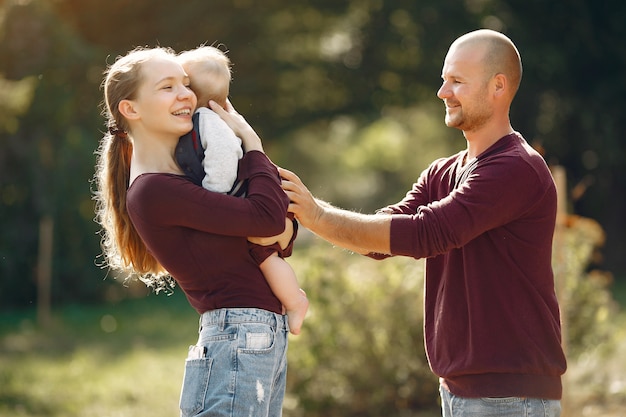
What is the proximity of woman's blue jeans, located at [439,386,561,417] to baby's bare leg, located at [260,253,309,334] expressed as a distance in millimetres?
684

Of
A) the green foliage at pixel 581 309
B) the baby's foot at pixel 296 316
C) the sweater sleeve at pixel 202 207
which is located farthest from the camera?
the green foliage at pixel 581 309

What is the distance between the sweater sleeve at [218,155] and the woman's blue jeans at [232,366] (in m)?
0.41

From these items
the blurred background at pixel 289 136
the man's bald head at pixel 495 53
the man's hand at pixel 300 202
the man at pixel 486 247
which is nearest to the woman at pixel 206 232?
the man's hand at pixel 300 202

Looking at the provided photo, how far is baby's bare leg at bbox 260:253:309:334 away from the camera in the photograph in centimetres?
302

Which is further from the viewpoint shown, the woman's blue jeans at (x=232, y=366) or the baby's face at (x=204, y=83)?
the baby's face at (x=204, y=83)

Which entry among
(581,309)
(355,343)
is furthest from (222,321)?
(581,309)

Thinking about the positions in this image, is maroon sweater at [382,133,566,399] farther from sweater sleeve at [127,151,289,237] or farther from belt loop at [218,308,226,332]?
belt loop at [218,308,226,332]

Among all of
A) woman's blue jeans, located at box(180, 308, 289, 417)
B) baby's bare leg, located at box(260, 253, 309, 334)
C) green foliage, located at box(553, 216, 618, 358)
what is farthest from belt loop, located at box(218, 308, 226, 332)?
green foliage, located at box(553, 216, 618, 358)

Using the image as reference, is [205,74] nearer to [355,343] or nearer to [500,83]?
[500,83]

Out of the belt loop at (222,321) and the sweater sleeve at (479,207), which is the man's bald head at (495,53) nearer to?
the sweater sleeve at (479,207)

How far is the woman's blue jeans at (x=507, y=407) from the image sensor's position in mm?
3176

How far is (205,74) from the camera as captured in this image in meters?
3.21

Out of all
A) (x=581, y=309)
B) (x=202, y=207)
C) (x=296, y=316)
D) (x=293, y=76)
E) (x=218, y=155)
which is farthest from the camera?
(x=293, y=76)

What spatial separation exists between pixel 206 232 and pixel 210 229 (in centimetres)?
6
